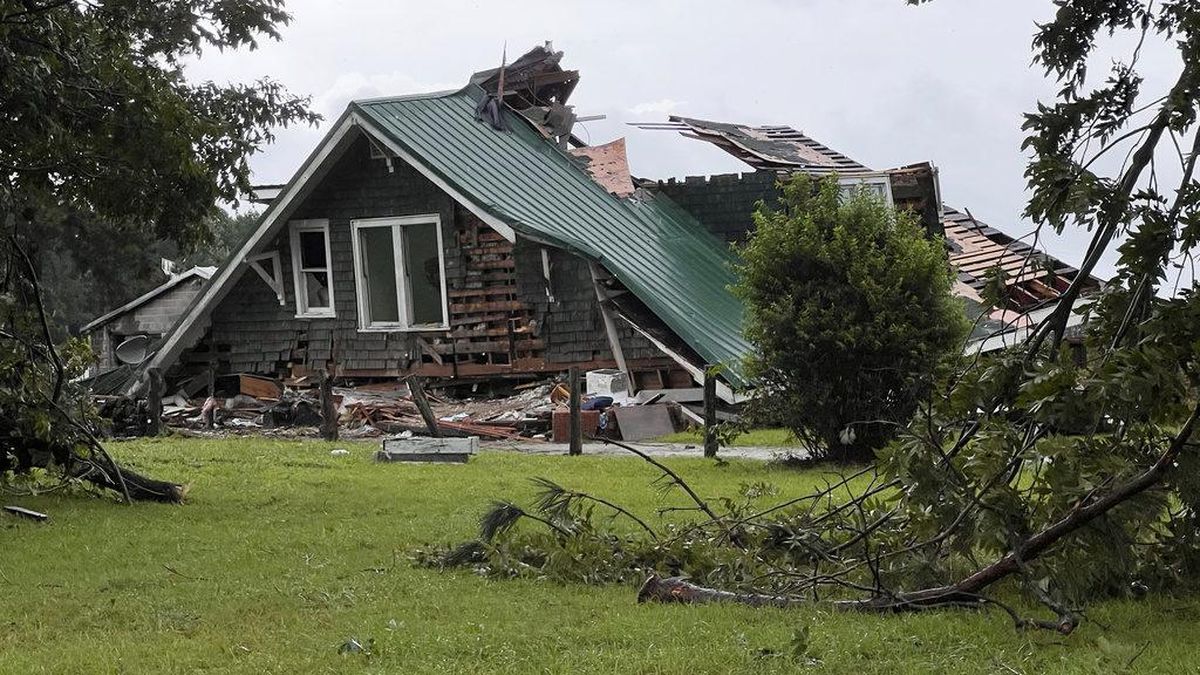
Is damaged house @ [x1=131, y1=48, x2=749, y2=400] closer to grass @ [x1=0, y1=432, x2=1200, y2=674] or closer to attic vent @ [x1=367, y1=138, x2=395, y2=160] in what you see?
attic vent @ [x1=367, y1=138, x2=395, y2=160]

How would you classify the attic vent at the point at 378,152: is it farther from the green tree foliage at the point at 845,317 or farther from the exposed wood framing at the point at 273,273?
the green tree foliage at the point at 845,317

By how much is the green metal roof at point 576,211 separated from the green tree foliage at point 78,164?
1042 cm

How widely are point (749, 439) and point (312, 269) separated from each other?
9572mm

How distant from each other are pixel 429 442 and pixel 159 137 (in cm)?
630

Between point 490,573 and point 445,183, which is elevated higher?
point 445,183

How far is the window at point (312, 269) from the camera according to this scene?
88.3ft

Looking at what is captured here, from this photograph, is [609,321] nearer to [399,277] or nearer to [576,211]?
[576,211]

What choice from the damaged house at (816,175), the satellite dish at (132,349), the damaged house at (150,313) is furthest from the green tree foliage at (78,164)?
the damaged house at (150,313)

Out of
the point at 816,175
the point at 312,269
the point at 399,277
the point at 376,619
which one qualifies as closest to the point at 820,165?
the point at 816,175

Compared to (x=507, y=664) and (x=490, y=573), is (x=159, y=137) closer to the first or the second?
(x=490, y=573)

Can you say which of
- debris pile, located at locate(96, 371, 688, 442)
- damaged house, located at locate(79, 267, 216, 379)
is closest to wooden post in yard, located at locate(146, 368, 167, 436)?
debris pile, located at locate(96, 371, 688, 442)

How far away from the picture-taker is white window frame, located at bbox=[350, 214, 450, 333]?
2628cm

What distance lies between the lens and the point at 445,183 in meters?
Result: 25.1

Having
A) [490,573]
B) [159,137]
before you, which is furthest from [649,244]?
[490,573]
